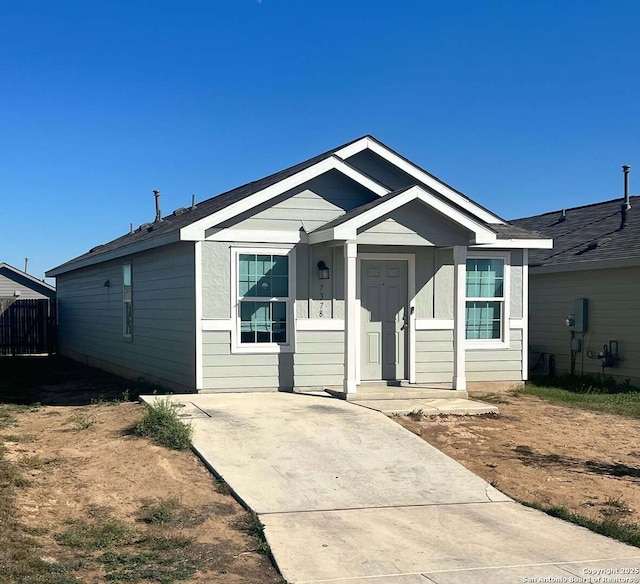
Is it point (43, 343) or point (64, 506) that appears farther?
point (43, 343)

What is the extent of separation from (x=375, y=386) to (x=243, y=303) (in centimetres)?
260

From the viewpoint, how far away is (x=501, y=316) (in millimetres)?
13578

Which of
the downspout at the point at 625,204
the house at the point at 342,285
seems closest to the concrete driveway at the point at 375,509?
the house at the point at 342,285

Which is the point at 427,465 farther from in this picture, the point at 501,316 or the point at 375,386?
the point at 501,316

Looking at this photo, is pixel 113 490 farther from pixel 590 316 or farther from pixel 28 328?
pixel 28 328

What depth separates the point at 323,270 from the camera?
1199 cm

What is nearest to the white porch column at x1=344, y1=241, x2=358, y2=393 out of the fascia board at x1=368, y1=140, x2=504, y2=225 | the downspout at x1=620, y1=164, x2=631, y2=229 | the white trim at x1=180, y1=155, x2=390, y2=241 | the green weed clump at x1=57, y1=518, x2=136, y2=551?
the white trim at x1=180, y1=155, x2=390, y2=241

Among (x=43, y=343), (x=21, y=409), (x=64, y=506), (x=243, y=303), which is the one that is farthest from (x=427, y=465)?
(x=43, y=343)

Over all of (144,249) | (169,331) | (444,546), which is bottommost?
(444,546)

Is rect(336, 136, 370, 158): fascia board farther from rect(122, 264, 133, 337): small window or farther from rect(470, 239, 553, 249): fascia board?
rect(122, 264, 133, 337): small window

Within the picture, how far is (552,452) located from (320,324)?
4452 millimetres

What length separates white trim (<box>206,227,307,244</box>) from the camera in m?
11.6

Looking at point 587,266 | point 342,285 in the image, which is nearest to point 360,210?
point 342,285

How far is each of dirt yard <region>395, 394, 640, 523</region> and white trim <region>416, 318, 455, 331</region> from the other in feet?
5.26
